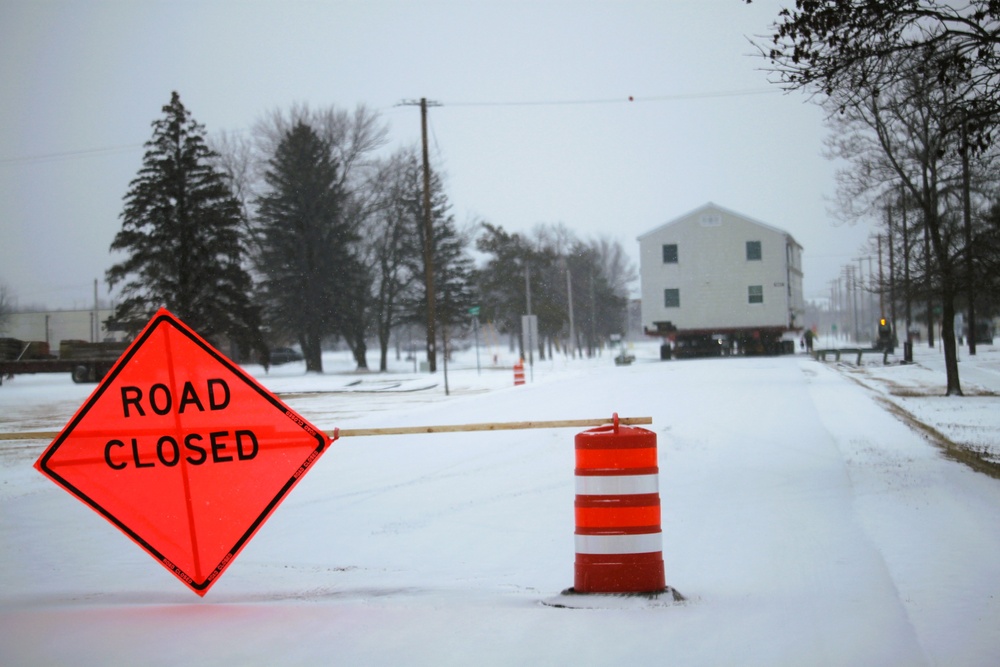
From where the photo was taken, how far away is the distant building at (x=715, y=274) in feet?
189

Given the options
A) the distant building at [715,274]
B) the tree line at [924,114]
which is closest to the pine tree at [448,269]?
the distant building at [715,274]

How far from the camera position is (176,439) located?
6.17 m

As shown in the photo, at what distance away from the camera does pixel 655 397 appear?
2417 cm

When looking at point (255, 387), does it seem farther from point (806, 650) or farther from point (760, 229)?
point (760, 229)

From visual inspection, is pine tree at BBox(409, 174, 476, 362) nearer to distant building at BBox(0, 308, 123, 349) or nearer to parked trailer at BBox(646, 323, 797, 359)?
parked trailer at BBox(646, 323, 797, 359)

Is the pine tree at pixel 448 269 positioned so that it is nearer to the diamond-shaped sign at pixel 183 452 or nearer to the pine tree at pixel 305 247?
the pine tree at pixel 305 247

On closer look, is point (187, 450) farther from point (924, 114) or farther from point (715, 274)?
point (715, 274)

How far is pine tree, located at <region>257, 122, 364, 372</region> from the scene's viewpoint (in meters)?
52.3

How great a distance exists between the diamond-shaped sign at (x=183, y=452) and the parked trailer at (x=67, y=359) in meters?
38.6

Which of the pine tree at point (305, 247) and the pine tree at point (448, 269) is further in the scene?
the pine tree at point (448, 269)

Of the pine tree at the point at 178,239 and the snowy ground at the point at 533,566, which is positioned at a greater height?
the pine tree at the point at 178,239

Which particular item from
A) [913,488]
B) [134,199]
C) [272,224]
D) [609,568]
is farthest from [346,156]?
[609,568]

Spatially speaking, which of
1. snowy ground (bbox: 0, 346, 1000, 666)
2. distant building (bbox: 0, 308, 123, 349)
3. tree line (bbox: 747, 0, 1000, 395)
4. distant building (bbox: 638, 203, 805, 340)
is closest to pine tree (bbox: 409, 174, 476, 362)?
distant building (bbox: 638, 203, 805, 340)

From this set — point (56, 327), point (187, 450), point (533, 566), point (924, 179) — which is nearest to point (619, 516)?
point (533, 566)
